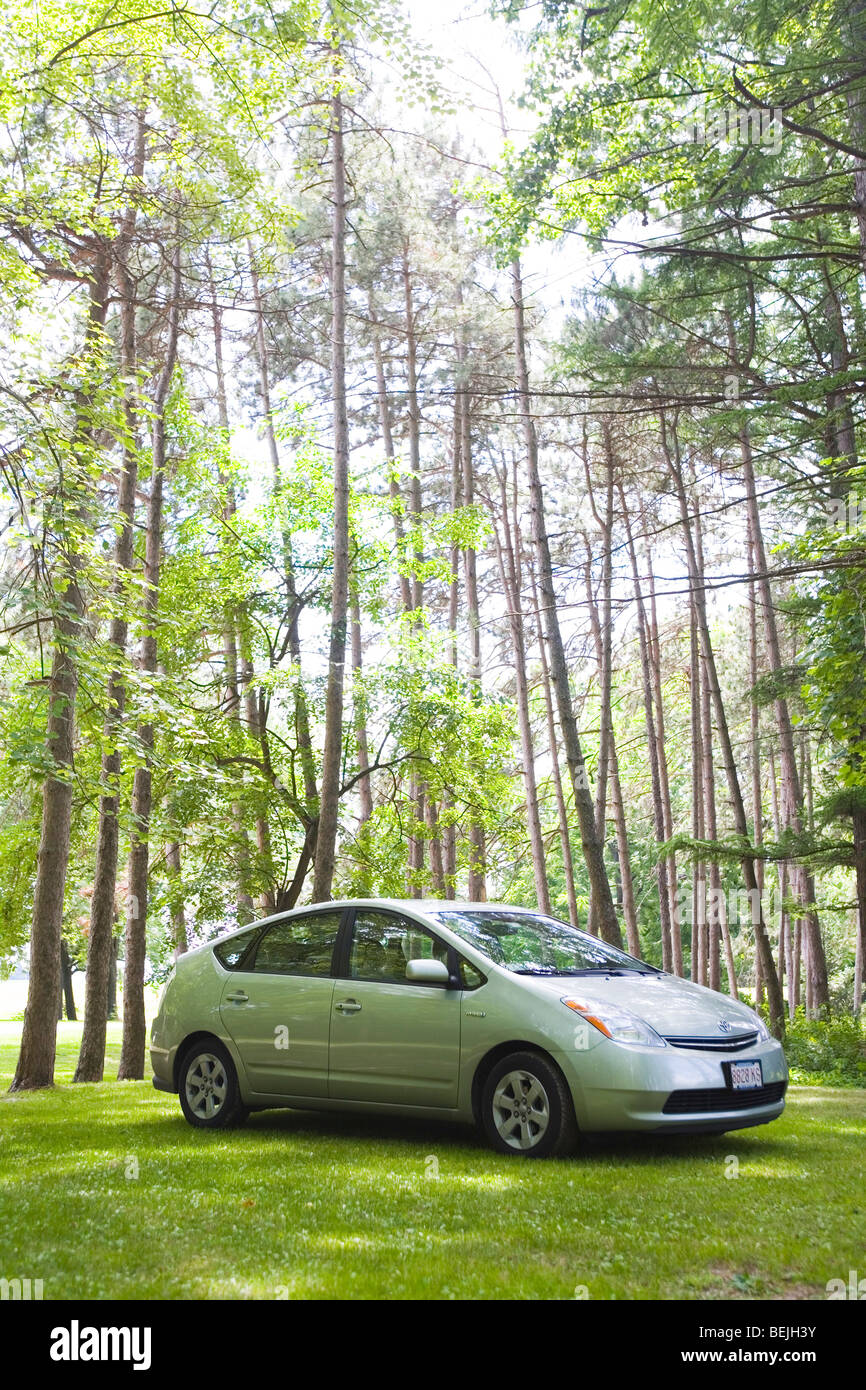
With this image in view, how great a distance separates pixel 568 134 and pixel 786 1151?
914 cm

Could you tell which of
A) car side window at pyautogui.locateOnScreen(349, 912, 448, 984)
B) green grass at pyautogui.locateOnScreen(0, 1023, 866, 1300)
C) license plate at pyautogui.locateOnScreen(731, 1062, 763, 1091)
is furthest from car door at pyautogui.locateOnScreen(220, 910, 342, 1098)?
license plate at pyautogui.locateOnScreen(731, 1062, 763, 1091)

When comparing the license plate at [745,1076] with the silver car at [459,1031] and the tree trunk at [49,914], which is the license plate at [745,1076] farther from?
the tree trunk at [49,914]

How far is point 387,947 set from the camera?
309 inches

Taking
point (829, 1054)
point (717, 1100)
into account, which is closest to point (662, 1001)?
point (717, 1100)

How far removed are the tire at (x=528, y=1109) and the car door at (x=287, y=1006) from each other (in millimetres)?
1412

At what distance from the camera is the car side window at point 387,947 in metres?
7.64

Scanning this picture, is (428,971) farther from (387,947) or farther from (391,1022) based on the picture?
(387,947)

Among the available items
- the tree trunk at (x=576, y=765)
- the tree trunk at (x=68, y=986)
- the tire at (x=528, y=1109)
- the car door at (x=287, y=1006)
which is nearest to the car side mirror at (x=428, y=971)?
the tire at (x=528, y=1109)

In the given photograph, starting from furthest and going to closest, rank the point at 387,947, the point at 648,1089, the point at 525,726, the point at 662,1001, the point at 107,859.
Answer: the point at 525,726, the point at 107,859, the point at 387,947, the point at 662,1001, the point at 648,1089

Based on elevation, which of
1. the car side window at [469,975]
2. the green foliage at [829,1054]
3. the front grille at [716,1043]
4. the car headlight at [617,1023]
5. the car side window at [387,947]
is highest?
the car side window at [387,947]

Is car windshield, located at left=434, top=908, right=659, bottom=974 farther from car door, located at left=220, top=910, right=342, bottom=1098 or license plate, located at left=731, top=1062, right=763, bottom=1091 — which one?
license plate, located at left=731, top=1062, right=763, bottom=1091

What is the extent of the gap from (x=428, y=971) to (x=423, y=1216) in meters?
2.09

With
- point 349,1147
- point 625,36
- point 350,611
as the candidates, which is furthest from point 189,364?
point 349,1147
